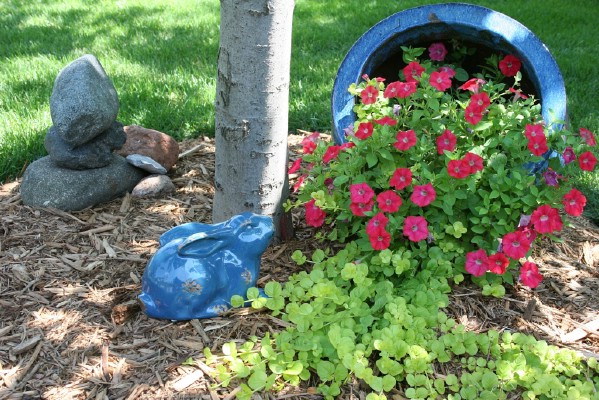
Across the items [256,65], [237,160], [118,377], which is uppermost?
[256,65]

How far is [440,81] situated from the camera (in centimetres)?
275

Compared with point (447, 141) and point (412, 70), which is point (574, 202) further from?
point (412, 70)

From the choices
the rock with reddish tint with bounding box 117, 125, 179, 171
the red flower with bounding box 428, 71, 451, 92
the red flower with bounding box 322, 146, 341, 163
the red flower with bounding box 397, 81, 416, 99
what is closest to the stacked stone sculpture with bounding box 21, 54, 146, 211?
the rock with reddish tint with bounding box 117, 125, 179, 171

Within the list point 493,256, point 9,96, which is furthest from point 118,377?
point 9,96

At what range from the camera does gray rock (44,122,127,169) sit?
3.19m

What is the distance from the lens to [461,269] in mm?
2658

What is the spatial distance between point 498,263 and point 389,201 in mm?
497

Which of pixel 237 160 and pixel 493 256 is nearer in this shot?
pixel 493 256

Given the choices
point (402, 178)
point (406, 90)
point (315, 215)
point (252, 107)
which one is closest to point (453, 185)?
point (402, 178)

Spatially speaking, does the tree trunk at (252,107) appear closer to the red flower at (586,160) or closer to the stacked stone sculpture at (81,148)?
the stacked stone sculpture at (81,148)

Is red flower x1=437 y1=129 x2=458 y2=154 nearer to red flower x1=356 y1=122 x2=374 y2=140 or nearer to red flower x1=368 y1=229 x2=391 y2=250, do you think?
red flower x1=356 y1=122 x2=374 y2=140

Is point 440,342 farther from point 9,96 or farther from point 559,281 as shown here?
point 9,96

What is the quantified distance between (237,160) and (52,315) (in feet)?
3.19

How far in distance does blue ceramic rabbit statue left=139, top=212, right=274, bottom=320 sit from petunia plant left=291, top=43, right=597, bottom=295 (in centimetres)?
35
